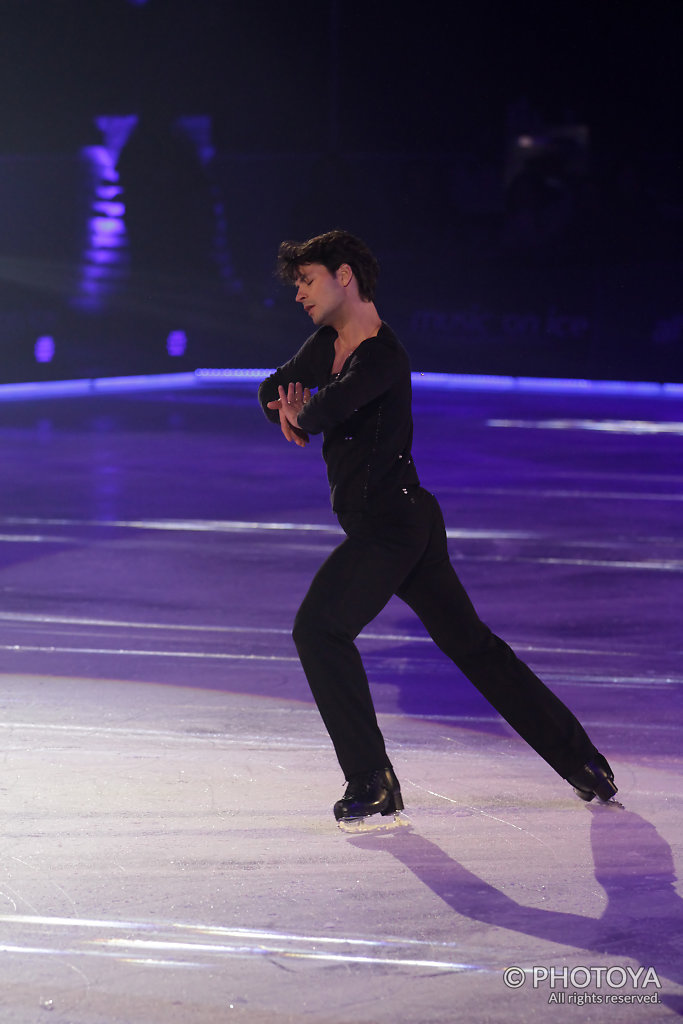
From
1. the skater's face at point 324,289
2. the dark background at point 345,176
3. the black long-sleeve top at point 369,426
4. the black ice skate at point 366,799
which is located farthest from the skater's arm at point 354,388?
the dark background at point 345,176

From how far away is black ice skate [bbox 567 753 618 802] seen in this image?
3.56 m

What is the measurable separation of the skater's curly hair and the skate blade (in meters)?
1.38

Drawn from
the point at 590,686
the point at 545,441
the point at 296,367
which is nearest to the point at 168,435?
the point at 545,441

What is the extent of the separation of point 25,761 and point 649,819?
1.84 m

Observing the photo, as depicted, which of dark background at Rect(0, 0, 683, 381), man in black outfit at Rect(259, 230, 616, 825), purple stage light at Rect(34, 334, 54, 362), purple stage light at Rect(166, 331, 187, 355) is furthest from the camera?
purple stage light at Rect(166, 331, 187, 355)

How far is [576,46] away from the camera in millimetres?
19500

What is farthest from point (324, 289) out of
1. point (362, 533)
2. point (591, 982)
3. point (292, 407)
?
point (591, 982)

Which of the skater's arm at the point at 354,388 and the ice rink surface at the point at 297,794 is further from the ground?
the skater's arm at the point at 354,388

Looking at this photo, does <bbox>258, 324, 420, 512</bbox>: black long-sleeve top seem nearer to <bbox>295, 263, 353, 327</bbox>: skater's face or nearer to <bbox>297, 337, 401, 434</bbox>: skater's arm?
<bbox>297, 337, 401, 434</bbox>: skater's arm

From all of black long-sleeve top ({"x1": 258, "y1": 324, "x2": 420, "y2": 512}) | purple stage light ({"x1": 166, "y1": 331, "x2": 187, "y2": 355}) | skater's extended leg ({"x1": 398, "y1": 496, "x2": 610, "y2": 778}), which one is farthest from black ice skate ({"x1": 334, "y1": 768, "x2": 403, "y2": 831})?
purple stage light ({"x1": 166, "y1": 331, "x2": 187, "y2": 355})

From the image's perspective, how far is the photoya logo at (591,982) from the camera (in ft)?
8.41

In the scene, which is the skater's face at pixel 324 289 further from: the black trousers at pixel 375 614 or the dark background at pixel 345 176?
the dark background at pixel 345 176

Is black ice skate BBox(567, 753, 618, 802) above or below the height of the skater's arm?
below

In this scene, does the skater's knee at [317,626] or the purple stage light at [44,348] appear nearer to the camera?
the skater's knee at [317,626]
